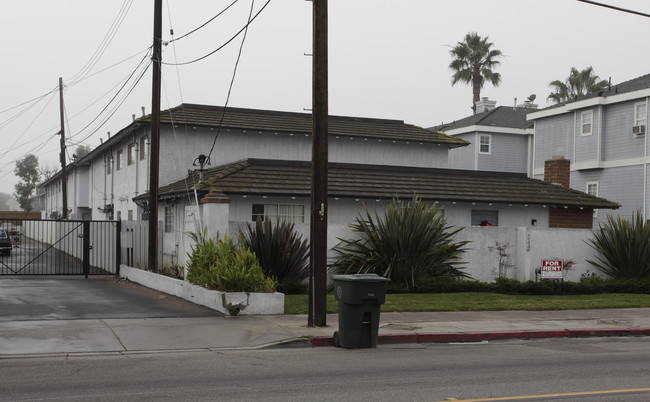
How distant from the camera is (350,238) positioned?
19375 millimetres

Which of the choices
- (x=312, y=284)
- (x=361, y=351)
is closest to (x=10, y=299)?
(x=312, y=284)

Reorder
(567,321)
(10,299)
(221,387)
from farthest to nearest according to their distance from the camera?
(10,299) < (567,321) < (221,387)

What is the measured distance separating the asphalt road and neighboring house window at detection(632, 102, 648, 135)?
2356 cm

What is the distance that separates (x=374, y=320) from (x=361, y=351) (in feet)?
1.94

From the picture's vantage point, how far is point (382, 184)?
2381 centimetres

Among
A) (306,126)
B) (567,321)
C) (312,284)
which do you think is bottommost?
(567,321)

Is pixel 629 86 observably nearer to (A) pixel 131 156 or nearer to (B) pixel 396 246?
(B) pixel 396 246

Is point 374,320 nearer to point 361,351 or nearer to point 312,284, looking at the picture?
point 361,351

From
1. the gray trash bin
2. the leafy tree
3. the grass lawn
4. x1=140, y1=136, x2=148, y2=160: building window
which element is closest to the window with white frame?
x1=140, y1=136, x2=148, y2=160: building window

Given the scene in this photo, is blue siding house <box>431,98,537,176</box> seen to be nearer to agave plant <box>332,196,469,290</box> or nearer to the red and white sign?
the red and white sign

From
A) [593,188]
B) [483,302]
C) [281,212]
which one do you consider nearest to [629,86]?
[593,188]

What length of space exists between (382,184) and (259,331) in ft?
38.8

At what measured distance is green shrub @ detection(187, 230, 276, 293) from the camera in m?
15.1

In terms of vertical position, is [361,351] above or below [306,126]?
below
